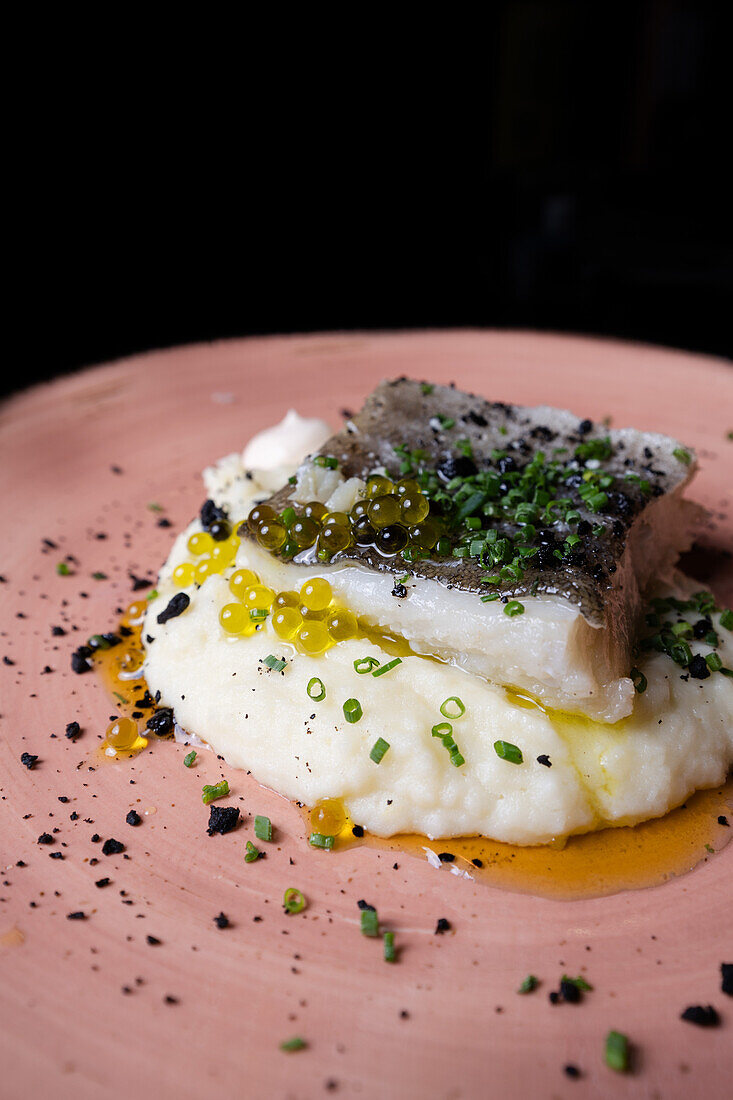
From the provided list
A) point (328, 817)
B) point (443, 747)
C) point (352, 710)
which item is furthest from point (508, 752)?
point (328, 817)

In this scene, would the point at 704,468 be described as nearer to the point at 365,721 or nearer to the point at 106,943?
the point at 365,721

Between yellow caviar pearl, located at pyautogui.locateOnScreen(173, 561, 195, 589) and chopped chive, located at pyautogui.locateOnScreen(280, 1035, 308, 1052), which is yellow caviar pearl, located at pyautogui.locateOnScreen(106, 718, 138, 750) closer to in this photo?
yellow caviar pearl, located at pyautogui.locateOnScreen(173, 561, 195, 589)

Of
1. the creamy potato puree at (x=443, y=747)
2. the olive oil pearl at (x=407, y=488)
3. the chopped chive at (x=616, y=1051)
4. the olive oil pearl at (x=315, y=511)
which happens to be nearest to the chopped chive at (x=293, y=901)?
the creamy potato puree at (x=443, y=747)

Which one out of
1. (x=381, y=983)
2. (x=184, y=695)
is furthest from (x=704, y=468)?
(x=381, y=983)

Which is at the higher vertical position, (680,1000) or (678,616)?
(678,616)

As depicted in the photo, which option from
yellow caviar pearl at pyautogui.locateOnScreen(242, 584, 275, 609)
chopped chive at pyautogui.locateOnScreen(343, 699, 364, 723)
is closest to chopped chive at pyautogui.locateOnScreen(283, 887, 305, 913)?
chopped chive at pyautogui.locateOnScreen(343, 699, 364, 723)

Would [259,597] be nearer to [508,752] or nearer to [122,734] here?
[122,734]

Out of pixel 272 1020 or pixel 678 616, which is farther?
pixel 678 616
